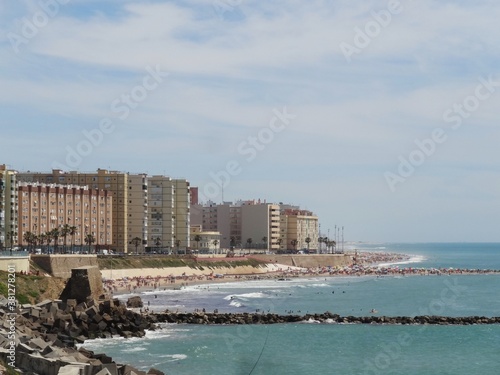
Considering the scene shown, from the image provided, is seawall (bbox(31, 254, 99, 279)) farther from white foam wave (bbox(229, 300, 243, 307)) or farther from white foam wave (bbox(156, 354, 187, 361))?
white foam wave (bbox(156, 354, 187, 361))

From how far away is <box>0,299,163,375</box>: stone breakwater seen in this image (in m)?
32.3

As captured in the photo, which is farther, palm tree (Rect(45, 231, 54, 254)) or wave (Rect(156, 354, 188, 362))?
palm tree (Rect(45, 231, 54, 254))

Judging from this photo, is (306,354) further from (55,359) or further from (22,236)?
(22,236)

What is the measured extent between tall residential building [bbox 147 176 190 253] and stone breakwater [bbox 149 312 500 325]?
8591 cm

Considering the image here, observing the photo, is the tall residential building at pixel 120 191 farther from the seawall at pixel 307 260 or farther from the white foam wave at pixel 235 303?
the white foam wave at pixel 235 303

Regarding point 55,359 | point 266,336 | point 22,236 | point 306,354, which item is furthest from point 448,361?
point 22,236

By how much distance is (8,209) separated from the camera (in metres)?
110

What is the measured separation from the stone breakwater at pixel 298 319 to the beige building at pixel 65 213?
50.6 meters

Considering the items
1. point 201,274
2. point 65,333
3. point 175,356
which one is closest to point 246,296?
point 201,274

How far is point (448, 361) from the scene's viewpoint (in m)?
48.0

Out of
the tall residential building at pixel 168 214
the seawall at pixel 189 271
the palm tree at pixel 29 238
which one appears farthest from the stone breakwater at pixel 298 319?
the tall residential building at pixel 168 214

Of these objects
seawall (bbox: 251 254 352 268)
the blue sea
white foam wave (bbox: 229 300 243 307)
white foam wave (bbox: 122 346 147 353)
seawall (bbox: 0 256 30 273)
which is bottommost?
the blue sea

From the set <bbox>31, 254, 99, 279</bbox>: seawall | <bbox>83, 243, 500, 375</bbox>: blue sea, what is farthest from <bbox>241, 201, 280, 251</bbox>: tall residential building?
<bbox>83, 243, 500, 375</bbox>: blue sea

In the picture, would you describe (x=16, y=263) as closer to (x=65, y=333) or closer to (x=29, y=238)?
(x=65, y=333)
